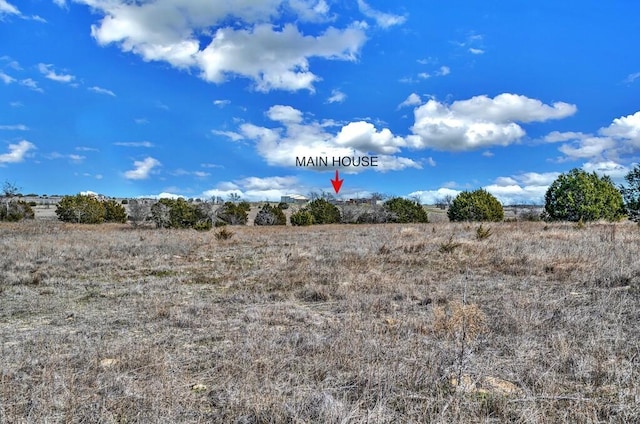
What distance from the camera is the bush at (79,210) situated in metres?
36.0

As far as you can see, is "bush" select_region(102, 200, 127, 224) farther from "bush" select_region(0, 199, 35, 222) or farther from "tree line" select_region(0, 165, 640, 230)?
"bush" select_region(0, 199, 35, 222)

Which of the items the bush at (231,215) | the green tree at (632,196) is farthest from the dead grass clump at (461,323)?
the bush at (231,215)

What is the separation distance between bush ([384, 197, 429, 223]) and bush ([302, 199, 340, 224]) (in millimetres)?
5040

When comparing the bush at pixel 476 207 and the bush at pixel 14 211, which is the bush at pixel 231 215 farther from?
the bush at pixel 476 207

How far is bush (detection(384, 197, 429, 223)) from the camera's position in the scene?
123 ft

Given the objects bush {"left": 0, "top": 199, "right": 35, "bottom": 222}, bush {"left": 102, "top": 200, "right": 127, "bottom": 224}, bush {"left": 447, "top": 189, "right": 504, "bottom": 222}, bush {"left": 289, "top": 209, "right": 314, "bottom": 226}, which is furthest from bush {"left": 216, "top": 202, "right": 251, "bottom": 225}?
Result: bush {"left": 447, "top": 189, "right": 504, "bottom": 222}

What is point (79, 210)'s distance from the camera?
35.9 m

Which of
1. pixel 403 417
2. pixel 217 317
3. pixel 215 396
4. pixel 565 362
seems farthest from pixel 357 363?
pixel 217 317

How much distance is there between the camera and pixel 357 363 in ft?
11.5

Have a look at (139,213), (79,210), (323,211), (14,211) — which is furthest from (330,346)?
(14,211)

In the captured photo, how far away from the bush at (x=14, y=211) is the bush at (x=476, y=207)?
3720cm

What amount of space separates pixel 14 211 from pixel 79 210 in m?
6.81

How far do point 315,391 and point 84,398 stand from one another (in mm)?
1685

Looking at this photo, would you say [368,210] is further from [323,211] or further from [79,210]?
[79,210]
